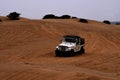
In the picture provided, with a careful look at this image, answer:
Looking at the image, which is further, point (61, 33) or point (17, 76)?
point (61, 33)

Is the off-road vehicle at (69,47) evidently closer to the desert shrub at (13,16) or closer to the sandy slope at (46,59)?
the sandy slope at (46,59)

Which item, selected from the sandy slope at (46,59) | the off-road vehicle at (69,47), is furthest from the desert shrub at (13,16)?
the off-road vehicle at (69,47)

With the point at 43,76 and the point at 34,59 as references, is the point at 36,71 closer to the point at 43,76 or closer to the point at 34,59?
the point at 43,76

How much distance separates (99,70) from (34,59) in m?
8.31

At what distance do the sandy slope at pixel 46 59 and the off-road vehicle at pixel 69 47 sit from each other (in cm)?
82

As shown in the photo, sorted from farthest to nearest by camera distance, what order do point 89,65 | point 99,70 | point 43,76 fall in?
point 89,65, point 99,70, point 43,76

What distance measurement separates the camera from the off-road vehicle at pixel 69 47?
32.8 m

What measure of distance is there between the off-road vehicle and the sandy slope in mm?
816

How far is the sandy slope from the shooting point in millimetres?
21406

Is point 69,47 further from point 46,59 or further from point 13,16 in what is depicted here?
point 13,16

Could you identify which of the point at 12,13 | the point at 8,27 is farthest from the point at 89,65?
the point at 12,13

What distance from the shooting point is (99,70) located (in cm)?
2478

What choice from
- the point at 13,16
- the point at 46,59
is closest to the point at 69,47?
the point at 46,59

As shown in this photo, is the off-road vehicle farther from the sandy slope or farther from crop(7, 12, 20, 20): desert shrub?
crop(7, 12, 20, 20): desert shrub
